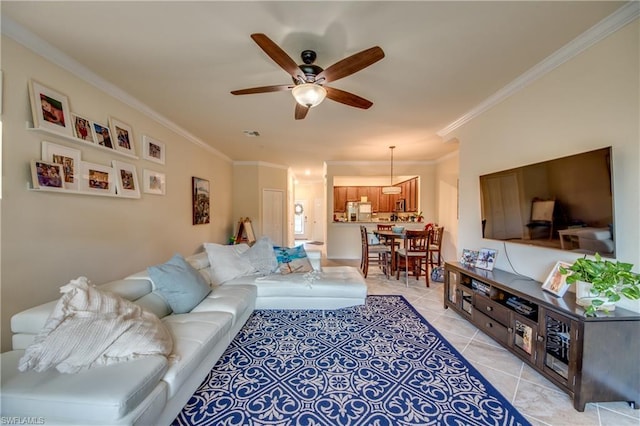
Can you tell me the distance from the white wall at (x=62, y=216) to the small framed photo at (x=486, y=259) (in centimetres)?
414

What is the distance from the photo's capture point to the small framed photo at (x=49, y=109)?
2.01 metres

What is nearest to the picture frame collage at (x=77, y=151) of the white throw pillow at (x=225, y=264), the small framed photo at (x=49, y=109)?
the small framed photo at (x=49, y=109)

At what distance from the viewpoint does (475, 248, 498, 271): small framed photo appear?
9.07ft

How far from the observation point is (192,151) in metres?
4.62

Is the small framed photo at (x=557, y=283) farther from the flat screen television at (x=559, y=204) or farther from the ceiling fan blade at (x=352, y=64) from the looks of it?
the ceiling fan blade at (x=352, y=64)

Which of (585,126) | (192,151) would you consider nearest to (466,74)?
(585,126)

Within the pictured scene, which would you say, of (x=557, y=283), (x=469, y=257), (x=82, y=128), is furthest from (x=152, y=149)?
(x=557, y=283)

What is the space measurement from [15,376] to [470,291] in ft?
11.5

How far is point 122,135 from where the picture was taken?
116 inches

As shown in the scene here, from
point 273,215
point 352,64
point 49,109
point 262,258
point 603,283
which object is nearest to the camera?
point 603,283

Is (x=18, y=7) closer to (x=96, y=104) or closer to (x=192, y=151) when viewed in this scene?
(x=96, y=104)

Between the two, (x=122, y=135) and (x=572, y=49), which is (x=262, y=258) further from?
(x=572, y=49)

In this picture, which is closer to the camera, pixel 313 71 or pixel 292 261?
pixel 313 71

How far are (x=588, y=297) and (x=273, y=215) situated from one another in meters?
6.49
